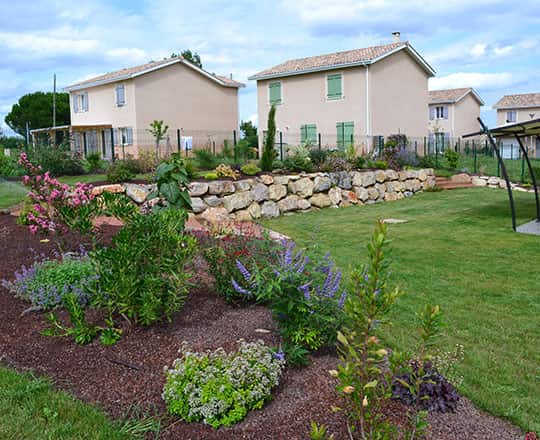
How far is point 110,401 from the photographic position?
3186 millimetres

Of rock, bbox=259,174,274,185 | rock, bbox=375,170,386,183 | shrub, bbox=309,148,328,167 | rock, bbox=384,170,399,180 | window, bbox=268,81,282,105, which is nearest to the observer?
rock, bbox=259,174,274,185

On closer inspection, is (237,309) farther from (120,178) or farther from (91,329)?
(120,178)

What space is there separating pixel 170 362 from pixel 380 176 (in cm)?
1371

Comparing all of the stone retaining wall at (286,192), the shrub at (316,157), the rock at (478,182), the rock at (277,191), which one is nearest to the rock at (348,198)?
the stone retaining wall at (286,192)

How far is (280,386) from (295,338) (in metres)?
0.36

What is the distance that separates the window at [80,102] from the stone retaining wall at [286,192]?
2311 cm

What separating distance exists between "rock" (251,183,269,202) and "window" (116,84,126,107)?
1840 cm

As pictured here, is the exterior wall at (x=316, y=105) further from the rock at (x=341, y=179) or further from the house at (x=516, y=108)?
the house at (x=516, y=108)

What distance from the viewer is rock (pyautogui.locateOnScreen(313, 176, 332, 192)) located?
14227 millimetres

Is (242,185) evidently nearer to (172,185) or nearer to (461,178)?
(172,185)

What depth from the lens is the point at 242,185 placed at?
12484mm

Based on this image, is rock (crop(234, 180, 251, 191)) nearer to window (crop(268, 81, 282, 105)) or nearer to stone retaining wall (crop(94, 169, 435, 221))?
stone retaining wall (crop(94, 169, 435, 221))

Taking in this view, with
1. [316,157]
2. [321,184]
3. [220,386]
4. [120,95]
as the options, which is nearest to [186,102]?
[120,95]

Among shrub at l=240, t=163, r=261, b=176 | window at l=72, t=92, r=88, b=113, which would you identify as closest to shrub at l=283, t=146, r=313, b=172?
shrub at l=240, t=163, r=261, b=176
